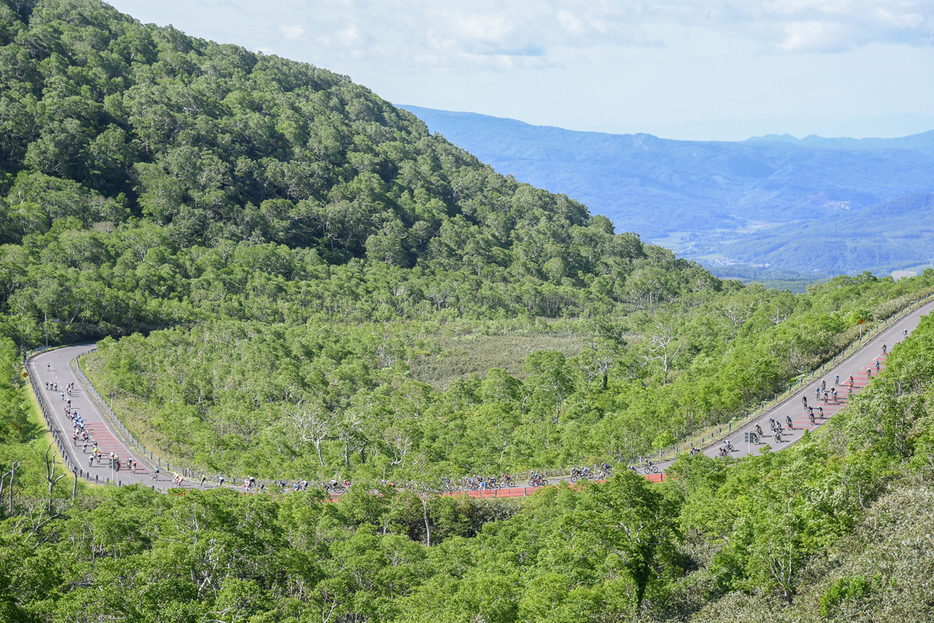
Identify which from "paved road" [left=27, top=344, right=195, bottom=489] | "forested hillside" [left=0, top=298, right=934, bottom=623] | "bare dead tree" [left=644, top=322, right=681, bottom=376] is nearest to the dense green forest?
"forested hillside" [left=0, top=298, right=934, bottom=623]

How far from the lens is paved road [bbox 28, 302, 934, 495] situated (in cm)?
5025

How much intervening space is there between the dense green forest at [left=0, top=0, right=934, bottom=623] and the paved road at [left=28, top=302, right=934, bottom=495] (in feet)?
8.96

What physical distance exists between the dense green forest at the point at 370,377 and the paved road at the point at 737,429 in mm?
2732

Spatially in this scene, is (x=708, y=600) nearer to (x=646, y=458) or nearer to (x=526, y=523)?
(x=526, y=523)

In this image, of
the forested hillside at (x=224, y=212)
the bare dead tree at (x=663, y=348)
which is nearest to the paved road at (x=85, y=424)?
the forested hillside at (x=224, y=212)

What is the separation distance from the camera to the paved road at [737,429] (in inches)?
1978

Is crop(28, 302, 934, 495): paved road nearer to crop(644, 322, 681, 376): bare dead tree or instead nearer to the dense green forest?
the dense green forest

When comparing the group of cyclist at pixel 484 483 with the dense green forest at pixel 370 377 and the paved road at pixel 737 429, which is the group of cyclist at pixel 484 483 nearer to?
the paved road at pixel 737 429

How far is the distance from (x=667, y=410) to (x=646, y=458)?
6.02 meters

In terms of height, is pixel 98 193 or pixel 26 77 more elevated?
pixel 26 77

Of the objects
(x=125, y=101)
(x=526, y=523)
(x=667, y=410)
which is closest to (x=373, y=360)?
(x=667, y=410)

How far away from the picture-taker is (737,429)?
174ft

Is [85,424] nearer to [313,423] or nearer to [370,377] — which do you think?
[313,423]

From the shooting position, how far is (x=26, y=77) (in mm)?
141125
